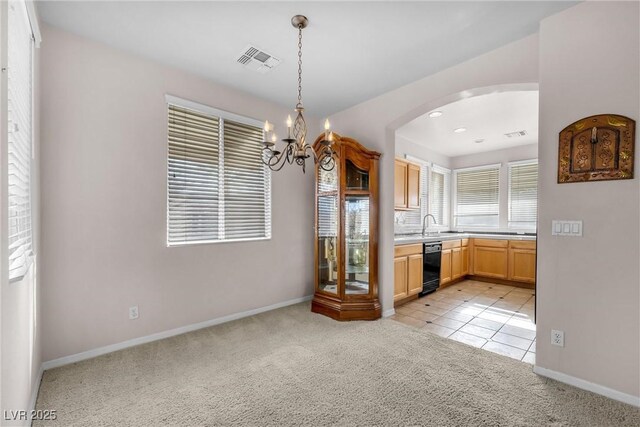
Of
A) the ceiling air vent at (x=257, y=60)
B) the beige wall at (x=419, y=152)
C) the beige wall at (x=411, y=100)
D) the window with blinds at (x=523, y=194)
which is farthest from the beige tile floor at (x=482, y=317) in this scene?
the ceiling air vent at (x=257, y=60)

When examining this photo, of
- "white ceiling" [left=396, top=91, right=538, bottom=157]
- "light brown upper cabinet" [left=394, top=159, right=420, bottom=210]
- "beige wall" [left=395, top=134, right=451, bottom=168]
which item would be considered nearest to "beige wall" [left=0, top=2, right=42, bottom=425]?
"white ceiling" [left=396, top=91, right=538, bottom=157]

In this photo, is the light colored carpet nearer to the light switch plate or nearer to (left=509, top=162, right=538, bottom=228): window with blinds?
the light switch plate

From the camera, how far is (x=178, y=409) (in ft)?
6.03

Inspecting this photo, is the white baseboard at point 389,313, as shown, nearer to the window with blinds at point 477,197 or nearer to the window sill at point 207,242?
the window sill at point 207,242

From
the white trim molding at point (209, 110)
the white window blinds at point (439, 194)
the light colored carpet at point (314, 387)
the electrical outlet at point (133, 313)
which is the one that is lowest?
the light colored carpet at point (314, 387)

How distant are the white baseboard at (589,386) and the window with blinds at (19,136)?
11.1 feet

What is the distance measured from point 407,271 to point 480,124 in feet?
8.52

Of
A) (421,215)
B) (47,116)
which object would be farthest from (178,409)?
(421,215)

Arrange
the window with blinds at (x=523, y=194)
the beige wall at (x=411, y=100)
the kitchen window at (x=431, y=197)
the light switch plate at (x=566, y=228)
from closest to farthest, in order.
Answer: the light switch plate at (x=566, y=228) < the beige wall at (x=411, y=100) < the window with blinds at (x=523, y=194) < the kitchen window at (x=431, y=197)

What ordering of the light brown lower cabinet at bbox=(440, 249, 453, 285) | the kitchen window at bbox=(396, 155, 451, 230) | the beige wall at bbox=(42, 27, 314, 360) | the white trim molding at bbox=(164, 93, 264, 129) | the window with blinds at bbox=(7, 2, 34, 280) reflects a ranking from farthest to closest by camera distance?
the kitchen window at bbox=(396, 155, 451, 230) → the light brown lower cabinet at bbox=(440, 249, 453, 285) → the white trim molding at bbox=(164, 93, 264, 129) → the beige wall at bbox=(42, 27, 314, 360) → the window with blinds at bbox=(7, 2, 34, 280)

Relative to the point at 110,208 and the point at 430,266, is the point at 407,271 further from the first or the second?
the point at 110,208

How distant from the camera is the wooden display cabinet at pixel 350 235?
11.3 feet

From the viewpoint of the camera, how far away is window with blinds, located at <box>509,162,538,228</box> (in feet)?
18.4

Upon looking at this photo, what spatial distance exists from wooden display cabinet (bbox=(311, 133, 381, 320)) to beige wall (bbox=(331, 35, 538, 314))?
0.48ft
